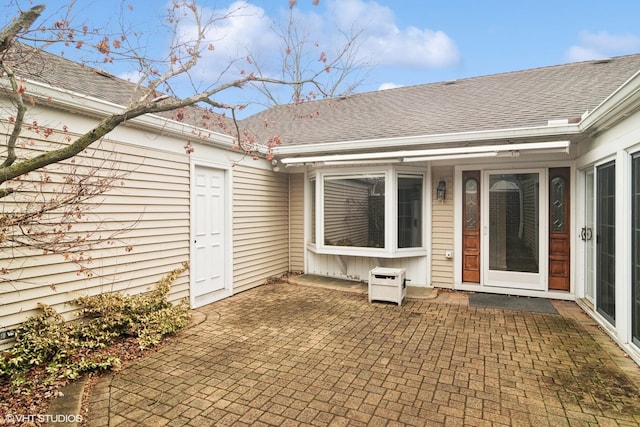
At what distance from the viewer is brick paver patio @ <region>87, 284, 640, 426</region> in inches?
99.7

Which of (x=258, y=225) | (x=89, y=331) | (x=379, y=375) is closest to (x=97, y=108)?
(x=89, y=331)

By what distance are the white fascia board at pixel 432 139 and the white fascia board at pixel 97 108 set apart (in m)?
1.78

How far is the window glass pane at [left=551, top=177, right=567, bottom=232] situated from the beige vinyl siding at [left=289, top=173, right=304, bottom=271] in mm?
4576

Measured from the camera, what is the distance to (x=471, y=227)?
611 centimetres

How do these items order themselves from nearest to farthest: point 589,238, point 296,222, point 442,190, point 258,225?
point 589,238
point 442,190
point 258,225
point 296,222

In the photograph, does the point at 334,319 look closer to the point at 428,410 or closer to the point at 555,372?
the point at 428,410

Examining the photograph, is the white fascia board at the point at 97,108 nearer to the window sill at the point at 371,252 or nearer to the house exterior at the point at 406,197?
the house exterior at the point at 406,197

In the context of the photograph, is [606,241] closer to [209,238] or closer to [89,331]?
[209,238]

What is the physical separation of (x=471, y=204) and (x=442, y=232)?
27.7 inches

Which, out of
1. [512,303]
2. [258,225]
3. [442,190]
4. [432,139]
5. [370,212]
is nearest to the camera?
[512,303]

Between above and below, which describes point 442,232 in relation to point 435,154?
below

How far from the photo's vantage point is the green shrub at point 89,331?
120 inches

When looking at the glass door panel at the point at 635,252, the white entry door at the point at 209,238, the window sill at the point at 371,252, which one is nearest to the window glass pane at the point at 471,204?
the window sill at the point at 371,252

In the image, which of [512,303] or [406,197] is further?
[406,197]
